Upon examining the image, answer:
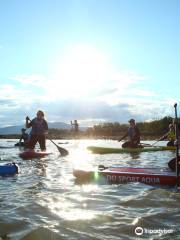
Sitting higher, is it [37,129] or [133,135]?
[37,129]

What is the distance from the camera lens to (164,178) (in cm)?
853

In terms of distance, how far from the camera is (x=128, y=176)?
893 cm

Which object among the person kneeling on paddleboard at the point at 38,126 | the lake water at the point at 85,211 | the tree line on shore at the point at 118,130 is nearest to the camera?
the lake water at the point at 85,211

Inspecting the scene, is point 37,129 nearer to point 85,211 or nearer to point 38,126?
point 38,126

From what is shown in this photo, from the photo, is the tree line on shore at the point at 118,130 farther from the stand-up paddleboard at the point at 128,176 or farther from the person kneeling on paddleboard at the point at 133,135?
the stand-up paddleboard at the point at 128,176

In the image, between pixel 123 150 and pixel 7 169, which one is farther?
pixel 123 150

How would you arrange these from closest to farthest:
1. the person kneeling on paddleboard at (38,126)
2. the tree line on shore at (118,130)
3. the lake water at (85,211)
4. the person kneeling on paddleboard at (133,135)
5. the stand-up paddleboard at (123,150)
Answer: the lake water at (85,211), the person kneeling on paddleboard at (38,126), the stand-up paddleboard at (123,150), the person kneeling on paddleboard at (133,135), the tree line on shore at (118,130)

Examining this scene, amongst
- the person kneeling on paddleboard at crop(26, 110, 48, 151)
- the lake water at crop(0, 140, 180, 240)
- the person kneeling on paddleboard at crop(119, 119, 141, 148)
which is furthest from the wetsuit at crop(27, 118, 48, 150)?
the lake water at crop(0, 140, 180, 240)

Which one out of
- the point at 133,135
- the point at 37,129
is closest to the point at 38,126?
the point at 37,129

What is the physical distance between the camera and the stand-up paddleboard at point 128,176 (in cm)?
856

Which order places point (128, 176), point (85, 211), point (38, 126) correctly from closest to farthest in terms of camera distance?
point (85, 211) → point (128, 176) → point (38, 126)

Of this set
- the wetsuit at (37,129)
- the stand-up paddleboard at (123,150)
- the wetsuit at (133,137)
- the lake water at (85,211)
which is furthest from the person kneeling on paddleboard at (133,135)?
the lake water at (85,211)

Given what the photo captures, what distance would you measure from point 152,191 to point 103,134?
47.8m

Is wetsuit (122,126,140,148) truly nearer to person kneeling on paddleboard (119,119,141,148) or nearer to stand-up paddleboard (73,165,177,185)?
person kneeling on paddleboard (119,119,141,148)
